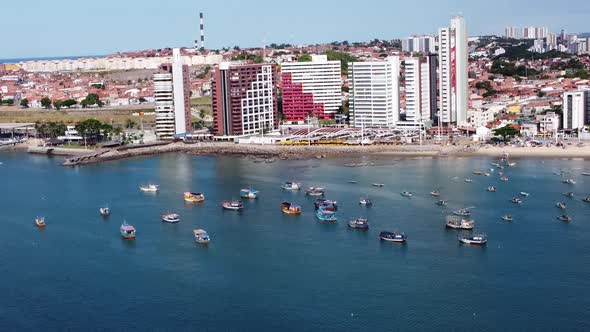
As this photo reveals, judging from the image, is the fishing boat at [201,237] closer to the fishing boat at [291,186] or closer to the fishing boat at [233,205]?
the fishing boat at [233,205]

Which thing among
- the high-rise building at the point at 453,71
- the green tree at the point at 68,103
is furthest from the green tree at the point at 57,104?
the high-rise building at the point at 453,71

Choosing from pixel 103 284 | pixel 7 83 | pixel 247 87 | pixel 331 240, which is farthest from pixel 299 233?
pixel 7 83

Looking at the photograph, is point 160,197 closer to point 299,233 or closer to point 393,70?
point 299,233

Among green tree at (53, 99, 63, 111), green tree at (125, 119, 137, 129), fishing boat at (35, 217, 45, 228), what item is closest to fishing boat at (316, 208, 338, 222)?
fishing boat at (35, 217, 45, 228)

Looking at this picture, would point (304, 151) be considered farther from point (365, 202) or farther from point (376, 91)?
point (365, 202)

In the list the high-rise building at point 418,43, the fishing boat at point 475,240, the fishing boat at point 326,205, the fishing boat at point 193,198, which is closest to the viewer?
the fishing boat at point 475,240

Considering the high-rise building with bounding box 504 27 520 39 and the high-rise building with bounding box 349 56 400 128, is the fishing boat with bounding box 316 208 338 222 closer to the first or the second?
the high-rise building with bounding box 349 56 400 128

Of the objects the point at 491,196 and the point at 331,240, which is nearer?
the point at 331,240
